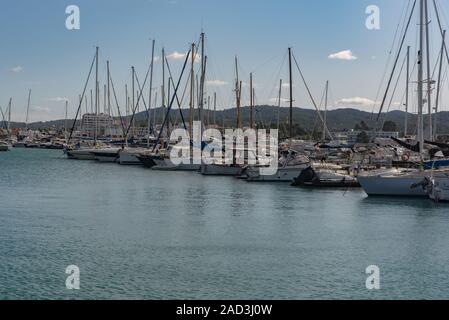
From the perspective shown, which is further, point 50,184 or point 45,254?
point 50,184

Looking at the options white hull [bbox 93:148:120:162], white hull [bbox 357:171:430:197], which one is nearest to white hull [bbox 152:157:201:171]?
white hull [bbox 93:148:120:162]

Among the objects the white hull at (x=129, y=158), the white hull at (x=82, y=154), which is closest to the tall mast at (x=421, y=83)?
the white hull at (x=129, y=158)

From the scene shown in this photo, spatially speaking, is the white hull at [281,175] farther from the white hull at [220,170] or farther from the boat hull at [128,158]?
the boat hull at [128,158]

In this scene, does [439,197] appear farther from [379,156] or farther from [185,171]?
[185,171]

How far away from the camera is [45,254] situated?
81.1 ft

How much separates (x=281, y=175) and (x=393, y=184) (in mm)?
16410

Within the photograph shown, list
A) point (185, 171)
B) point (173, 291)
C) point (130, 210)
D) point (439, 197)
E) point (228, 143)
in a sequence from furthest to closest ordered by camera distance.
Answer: point (228, 143) → point (185, 171) → point (439, 197) → point (130, 210) → point (173, 291)

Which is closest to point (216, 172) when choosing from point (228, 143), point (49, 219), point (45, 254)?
point (228, 143)

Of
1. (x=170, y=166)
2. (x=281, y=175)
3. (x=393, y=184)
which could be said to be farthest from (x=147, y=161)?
(x=393, y=184)

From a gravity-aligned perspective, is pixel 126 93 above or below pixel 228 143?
above

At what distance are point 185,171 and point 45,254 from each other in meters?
49.7

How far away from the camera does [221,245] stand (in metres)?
27.1

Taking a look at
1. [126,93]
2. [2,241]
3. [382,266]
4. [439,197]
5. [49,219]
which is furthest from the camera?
[126,93]

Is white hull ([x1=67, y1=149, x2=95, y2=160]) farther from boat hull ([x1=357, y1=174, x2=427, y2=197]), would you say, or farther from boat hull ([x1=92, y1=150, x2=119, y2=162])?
boat hull ([x1=357, y1=174, x2=427, y2=197])
